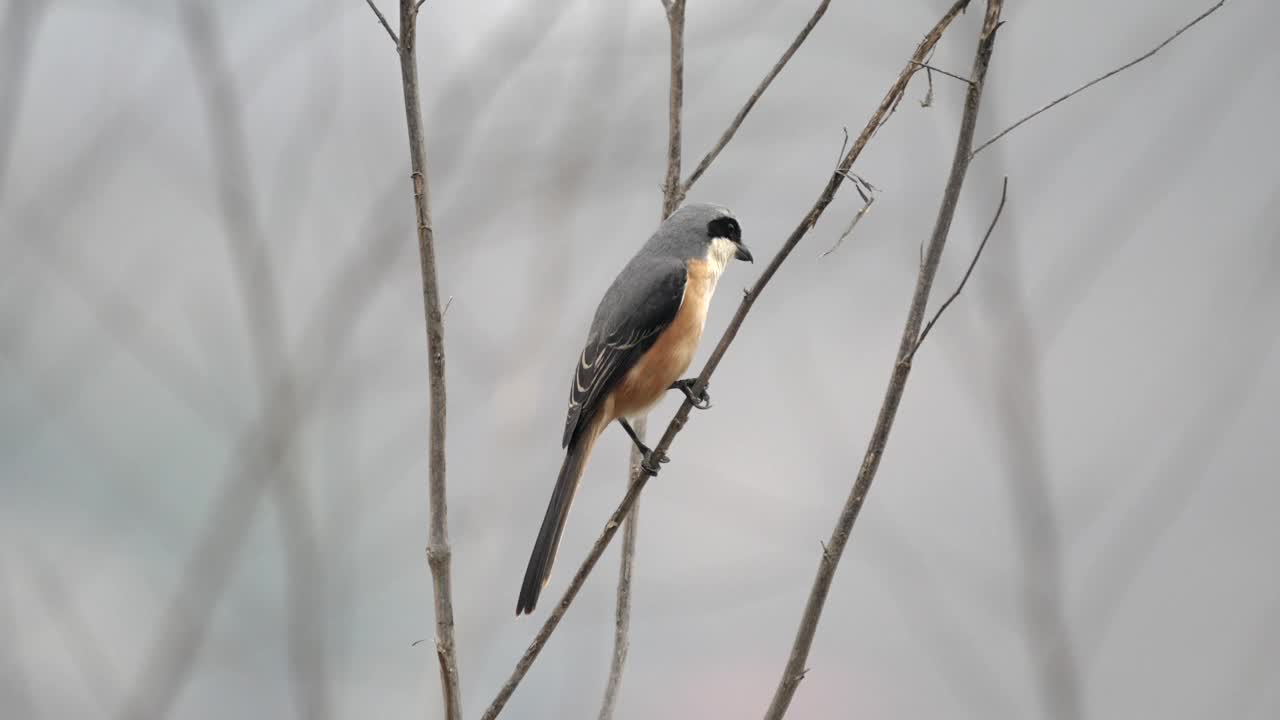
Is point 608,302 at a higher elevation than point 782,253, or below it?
higher

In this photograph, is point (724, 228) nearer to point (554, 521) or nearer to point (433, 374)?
point (554, 521)

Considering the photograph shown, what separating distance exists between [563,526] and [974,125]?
3.66ft

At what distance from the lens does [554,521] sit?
6.63ft

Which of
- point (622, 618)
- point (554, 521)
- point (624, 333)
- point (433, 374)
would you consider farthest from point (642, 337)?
point (433, 374)

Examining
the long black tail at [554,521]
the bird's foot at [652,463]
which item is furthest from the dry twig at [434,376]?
the bird's foot at [652,463]

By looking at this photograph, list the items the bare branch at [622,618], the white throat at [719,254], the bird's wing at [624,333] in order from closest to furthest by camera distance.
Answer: the bare branch at [622,618], the bird's wing at [624,333], the white throat at [719,254]

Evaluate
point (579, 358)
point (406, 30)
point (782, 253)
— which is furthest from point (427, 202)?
point (579, 358)

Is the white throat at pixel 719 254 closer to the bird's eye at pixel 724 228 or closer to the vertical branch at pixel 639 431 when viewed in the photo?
the bird's eye at pixel 724 228

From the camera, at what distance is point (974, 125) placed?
52.7 inches

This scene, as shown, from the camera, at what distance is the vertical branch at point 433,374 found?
1401 millimetres

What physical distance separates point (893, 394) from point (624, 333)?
112 centimetres

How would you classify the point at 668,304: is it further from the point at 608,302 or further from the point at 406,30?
the point at 406,30

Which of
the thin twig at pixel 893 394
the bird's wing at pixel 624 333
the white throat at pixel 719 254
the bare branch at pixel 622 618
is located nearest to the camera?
the thin twig at pixel 893 394

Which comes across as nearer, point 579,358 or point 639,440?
point 639,440
